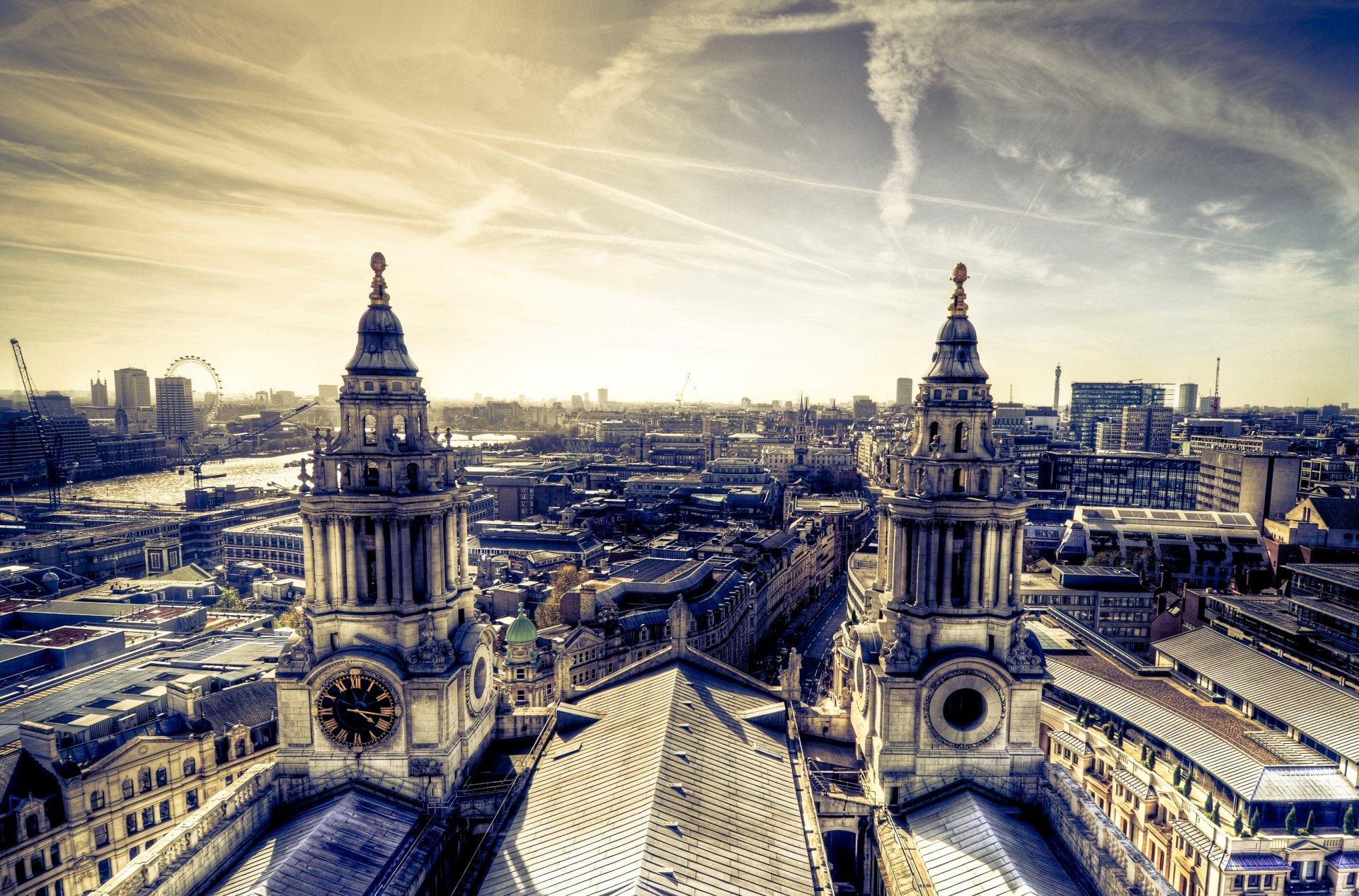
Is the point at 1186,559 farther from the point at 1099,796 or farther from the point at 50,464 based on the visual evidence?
the point at 50,464

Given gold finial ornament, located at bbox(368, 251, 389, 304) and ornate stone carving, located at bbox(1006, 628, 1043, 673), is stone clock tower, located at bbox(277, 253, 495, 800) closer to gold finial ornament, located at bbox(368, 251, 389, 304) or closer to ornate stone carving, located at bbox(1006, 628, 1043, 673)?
gold finial ornament, located at bbox(368, 251, 389, 304)

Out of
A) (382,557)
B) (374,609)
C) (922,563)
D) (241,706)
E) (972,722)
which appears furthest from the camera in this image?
(241,706)

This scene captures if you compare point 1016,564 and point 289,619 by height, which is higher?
point 1016,564

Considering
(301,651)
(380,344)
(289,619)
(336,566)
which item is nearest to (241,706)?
(289,619)

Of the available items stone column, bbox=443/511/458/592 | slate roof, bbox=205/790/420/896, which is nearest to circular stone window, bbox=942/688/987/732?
stone column, bbox=443/511/458/592

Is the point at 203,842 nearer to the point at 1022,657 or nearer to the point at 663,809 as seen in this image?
the point at 663,809

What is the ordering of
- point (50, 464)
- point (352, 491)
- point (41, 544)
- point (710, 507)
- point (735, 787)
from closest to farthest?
point (735, 787) → point (352, 491) → point (41, 544) → point (710, 507) → point (50, 464)

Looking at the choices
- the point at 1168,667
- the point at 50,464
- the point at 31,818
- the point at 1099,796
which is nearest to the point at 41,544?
the point at 50,464
